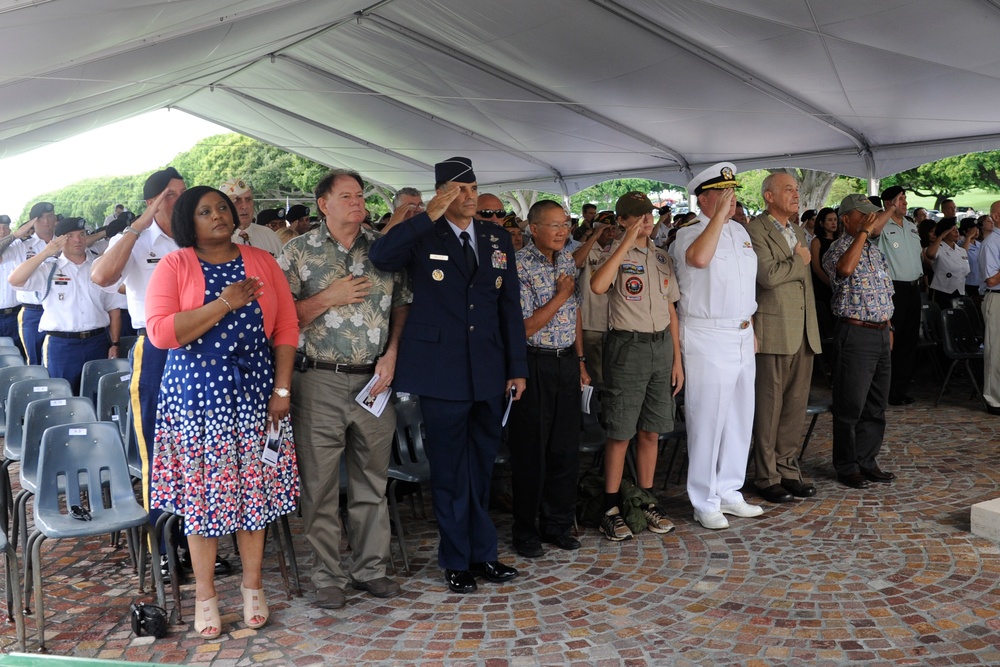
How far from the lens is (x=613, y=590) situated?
398 centimetres

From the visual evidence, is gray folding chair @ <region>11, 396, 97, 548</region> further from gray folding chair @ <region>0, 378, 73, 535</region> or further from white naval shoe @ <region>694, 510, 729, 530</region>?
white naval shoe @ <region>694, 510, 729, 530</region>

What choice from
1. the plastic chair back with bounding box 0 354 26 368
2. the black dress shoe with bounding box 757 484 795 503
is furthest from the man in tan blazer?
the plastic chair back with bounding box 0 354 26 368

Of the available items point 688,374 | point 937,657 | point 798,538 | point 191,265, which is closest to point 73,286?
point 191,265

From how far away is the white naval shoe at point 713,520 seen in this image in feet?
15.7

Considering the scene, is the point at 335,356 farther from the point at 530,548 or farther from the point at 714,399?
the point at 714,399

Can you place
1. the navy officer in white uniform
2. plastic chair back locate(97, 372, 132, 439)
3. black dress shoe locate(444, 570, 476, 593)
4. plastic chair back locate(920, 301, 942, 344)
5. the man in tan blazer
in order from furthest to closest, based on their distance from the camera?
plastic chair back locate(920, 301, 942, 344)
the navy officer in white uniform
the man in tan blazer
plastic chair back locate(97, 372, 132, 439)
black dress shoe locate(444, 570, 476, 593)

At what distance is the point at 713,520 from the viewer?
15.7ft

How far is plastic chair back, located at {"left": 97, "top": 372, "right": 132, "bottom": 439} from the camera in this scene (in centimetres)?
495

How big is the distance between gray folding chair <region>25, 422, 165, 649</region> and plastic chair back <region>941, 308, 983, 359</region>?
719cm

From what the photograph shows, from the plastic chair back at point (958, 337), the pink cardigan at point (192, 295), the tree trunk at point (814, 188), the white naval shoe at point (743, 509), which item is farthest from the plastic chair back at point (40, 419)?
the tree trunk at point (814, 188)

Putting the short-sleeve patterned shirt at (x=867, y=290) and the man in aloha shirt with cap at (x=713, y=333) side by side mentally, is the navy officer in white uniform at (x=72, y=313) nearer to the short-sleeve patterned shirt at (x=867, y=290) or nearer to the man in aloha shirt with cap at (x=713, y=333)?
the man in aloha shirt with cap at (x=713, y=333)

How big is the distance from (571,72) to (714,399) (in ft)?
25.3

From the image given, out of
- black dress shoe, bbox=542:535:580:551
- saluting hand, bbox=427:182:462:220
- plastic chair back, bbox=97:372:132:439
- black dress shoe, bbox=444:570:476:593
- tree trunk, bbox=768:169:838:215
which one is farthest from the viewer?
tree trunk, bbox=768:169:838:215

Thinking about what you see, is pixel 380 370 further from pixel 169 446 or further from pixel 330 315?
pixel 169 446
